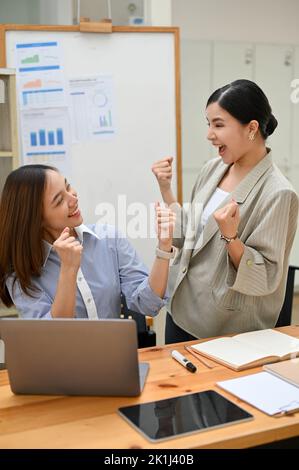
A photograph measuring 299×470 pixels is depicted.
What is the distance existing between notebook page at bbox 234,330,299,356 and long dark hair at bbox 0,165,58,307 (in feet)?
2.17

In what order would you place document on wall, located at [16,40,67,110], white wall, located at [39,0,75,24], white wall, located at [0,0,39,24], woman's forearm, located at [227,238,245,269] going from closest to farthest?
1. woman's forearm, located at [227,238,245,269]
2. document on wall, located at [16,40,67,110]
3. white wall, located at [39,0,75,24]
4. white wall, located at [0,0,39,24]

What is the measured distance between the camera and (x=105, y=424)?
108 cm

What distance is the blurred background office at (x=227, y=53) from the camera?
3.89 m

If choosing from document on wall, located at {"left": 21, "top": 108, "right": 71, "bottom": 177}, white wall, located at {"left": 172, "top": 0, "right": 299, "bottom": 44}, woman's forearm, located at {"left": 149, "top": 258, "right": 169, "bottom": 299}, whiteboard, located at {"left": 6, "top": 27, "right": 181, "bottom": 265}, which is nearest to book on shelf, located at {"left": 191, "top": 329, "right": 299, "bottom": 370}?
woman's forearm, located at {"left": 149, "top": 258, "right": 169, "bottom": 299}

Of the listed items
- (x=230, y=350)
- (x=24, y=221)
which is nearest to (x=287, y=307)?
(x=230, y=350)

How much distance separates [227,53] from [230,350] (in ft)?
10.1

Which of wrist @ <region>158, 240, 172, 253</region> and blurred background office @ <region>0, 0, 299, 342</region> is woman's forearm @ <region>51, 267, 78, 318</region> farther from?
blurred background office @ <region>0, 0, 299, 342</region>

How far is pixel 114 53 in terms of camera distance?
2664 mm

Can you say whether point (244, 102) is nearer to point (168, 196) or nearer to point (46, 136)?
point (168, 196)

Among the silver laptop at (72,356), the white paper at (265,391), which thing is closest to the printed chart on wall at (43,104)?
the silver laptop at (72,356)

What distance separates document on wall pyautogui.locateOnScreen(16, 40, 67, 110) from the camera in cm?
257

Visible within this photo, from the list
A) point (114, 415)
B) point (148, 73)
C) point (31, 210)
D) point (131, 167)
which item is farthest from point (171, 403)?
point (148, 73)

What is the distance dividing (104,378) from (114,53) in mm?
1931

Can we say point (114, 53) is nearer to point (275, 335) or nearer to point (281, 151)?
point (275, 335)
